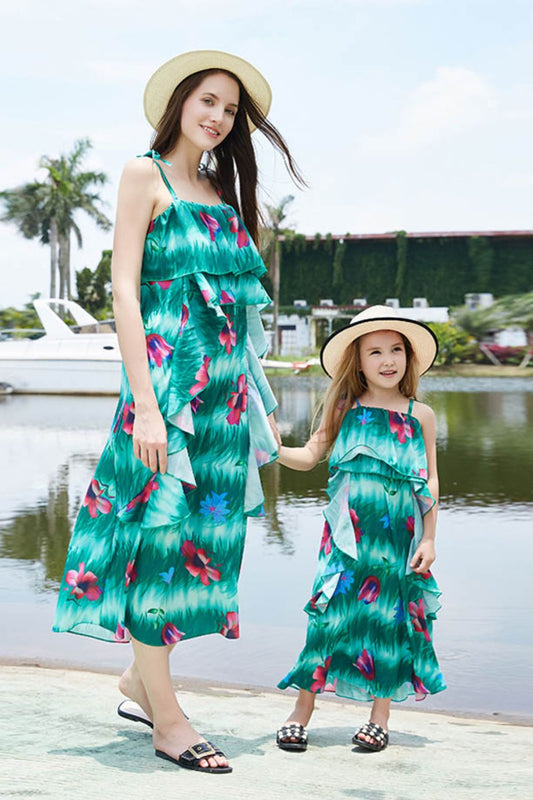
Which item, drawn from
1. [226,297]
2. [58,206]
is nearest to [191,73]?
[226,297]

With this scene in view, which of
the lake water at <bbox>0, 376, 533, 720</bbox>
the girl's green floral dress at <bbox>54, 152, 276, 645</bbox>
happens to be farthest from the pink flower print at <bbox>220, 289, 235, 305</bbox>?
the lake water at <bbox>0, 376, 533, 720</bbox>

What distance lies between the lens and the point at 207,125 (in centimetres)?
245

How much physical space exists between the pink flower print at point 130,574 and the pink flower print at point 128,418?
29 centimetres

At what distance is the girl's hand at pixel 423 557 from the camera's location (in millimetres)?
2588

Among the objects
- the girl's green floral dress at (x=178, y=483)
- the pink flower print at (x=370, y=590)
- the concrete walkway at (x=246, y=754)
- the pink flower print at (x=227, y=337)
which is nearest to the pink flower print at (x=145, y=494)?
the girl's green floral dress at (x=178, y=483)

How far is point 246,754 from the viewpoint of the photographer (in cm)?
237

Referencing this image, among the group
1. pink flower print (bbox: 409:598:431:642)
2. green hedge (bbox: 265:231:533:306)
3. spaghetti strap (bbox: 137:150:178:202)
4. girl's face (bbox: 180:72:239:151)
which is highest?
green hedge (bbox: 265:231:533:306)

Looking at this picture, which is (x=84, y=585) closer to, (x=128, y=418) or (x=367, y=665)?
(x=128, y=418)

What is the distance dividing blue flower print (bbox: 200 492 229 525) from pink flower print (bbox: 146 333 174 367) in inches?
12.5

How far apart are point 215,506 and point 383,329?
71 cm

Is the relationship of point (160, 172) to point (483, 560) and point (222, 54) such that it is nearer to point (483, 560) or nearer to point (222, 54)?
point (222, 54)

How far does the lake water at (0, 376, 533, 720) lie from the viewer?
3.43 meters

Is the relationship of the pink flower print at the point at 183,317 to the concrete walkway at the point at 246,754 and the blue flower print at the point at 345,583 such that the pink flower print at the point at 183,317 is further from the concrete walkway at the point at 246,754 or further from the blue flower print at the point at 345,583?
the concrete walkway at the point at 246,754

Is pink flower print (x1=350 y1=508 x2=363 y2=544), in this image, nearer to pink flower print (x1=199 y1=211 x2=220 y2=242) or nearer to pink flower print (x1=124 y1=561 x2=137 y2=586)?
pink flower print (x1=124 y1=561 x2=137 y2=586)
